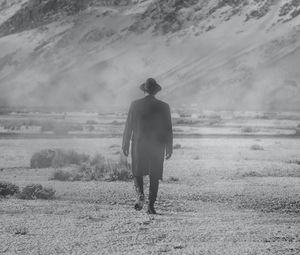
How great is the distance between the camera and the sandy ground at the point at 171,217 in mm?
7457

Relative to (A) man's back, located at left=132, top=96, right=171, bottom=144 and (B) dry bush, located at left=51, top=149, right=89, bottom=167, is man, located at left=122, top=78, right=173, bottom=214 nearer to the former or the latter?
(A) man's back, located at left=132, top=96, right=171, bottom=144

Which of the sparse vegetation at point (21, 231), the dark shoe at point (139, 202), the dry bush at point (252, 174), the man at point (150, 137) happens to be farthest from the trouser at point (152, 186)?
the dry bush at point (252, 174)

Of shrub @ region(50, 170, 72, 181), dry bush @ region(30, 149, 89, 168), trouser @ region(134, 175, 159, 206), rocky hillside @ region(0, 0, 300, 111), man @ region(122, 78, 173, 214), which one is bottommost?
rocky hillside @ region(0, 0, 300, 111)

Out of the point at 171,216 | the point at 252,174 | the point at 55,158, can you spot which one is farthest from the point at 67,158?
the point at 171,216

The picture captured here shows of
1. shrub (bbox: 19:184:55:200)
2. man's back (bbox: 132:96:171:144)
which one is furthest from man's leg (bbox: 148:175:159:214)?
shrub (bbox: 19:184:55:200)

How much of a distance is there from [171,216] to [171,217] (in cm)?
11

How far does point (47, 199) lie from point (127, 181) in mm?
3656

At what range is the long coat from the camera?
9.80 meters

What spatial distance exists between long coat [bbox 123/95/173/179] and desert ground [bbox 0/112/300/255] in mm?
726

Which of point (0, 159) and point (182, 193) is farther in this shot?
point (0, 159)

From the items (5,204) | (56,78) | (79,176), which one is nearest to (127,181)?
(79,176)

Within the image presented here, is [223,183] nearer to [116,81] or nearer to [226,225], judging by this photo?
[226,225]

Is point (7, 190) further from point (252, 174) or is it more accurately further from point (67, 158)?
point (67, 158)

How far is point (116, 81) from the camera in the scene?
562 feet
